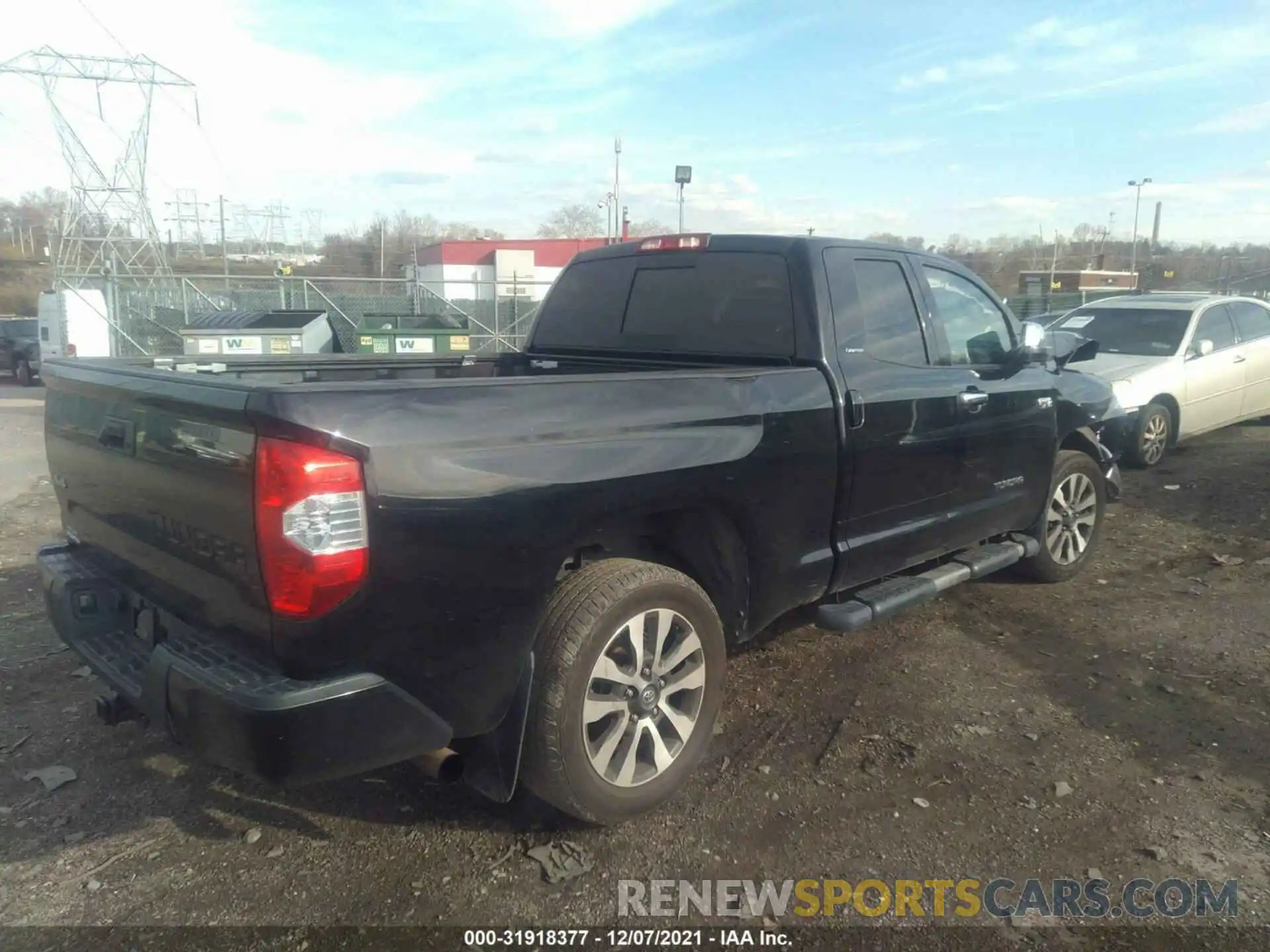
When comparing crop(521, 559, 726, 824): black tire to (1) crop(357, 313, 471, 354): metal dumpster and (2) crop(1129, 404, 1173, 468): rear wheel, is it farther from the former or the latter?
(1) crop(357, 313, 471, 354): metal dumpster

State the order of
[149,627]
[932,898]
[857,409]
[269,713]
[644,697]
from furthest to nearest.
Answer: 1. [857,409]
2. [644,697]
3. [149,627]
4. [932,898]
5. [269,713]

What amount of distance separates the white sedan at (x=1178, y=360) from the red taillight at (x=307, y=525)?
8404 mm

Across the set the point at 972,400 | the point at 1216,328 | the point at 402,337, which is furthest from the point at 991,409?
the point at 402,337

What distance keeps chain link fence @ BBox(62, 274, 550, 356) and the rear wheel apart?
10.2 meters

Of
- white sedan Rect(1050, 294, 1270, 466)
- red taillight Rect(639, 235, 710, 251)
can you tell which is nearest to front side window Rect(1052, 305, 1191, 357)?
white sedan Rect(1050, 294, 1270, 466)

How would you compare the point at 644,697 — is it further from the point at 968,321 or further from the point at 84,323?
the point at 84,323

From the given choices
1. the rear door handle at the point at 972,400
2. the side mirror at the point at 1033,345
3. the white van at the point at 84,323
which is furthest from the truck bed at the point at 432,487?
the white van at the point at 84,323

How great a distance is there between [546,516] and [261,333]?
1152cm

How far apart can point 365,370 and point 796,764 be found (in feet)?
9.35

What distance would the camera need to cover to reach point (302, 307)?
768 inches

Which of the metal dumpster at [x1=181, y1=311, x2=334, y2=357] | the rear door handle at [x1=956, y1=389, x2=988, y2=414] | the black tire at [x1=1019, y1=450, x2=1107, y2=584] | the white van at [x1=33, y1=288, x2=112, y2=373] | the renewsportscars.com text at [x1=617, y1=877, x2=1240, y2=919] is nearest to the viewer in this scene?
the renewsportscars.com text at [x1=617, y1=877, x2=1240, y2=919]

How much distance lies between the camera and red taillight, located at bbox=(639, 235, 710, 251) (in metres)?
4.38

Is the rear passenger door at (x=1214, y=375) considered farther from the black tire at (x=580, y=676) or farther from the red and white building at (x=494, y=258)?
the red and white building at (x=494, y=258)

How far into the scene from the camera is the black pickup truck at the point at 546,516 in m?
2.43
